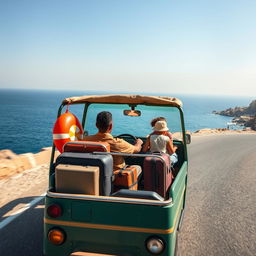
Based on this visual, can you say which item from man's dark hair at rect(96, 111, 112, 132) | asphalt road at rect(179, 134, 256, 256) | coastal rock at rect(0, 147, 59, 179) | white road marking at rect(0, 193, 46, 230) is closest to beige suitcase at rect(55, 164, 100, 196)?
man's dark hair at rect(96, 111, 112, 132)

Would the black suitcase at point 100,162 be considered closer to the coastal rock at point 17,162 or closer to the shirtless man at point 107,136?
the shirtless man at point 107,136

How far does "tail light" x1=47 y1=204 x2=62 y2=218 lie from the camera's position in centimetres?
332

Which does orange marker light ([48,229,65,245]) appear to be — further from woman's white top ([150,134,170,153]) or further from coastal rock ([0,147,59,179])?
coastal rock ([0,147,59,179])

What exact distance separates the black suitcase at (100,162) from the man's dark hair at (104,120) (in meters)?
0.75

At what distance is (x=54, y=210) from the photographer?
10.9ft

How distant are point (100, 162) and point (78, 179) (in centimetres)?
31

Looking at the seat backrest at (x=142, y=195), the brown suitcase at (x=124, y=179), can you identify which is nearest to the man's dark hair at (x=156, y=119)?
the brown suitcase at (x=124, y=179)

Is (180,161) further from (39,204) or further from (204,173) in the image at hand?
(204,173)

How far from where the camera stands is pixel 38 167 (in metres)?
10.1

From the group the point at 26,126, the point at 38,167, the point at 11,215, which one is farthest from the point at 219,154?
the point at 26,126

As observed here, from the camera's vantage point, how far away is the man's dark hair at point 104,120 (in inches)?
169

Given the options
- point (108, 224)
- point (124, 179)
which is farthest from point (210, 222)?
point (108, 224)

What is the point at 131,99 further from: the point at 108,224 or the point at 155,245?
the point at 155,245

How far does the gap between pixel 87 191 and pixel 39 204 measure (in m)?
3.40
